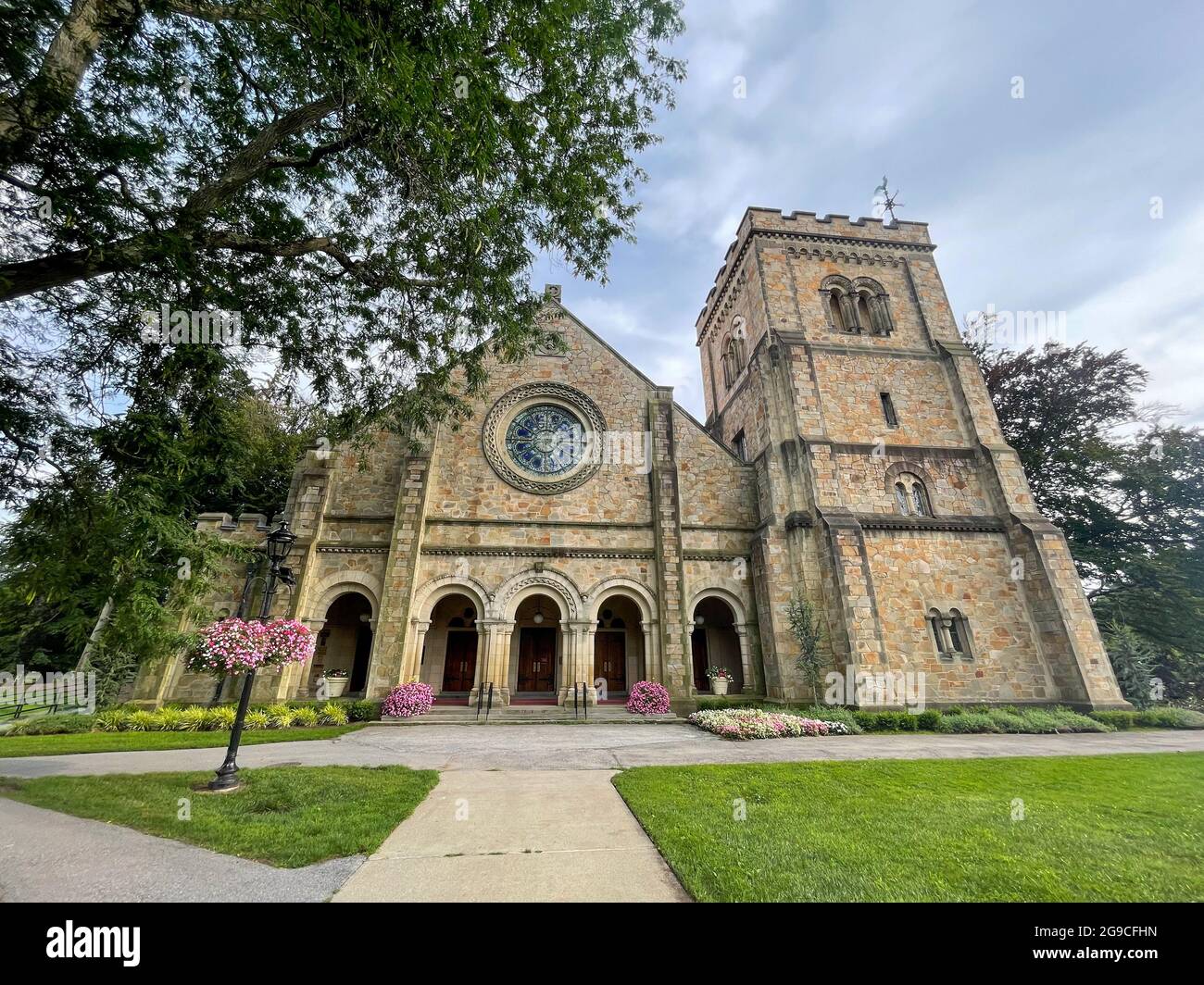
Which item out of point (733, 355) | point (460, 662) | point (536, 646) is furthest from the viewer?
point (733, 355)

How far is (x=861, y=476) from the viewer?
16.6 m

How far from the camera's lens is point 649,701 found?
14.1m

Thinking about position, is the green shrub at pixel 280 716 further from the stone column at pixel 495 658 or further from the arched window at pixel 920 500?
the arched window at pixel 920 500

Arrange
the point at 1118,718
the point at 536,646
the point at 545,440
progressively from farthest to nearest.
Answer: the point at 545,440, the point at 536,646, the point at 1118,718

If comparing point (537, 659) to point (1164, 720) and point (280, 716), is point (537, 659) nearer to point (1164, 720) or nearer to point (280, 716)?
point (280, 716)

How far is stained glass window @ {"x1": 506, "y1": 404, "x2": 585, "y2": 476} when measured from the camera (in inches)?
704

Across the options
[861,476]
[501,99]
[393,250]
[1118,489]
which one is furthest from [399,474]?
[1118,489]

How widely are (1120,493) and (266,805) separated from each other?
31.5 metres

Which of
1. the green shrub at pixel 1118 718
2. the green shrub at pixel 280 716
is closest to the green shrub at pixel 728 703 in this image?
the green shrub at pixel 1118 718

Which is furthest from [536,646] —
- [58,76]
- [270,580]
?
[58,76]

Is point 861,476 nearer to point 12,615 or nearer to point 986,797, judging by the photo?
point 986,797

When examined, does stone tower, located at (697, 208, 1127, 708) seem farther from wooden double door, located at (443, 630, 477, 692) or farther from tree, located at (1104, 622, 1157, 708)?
wooden double door, located at (443, 630, 477, 692)

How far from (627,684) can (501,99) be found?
1691 cm

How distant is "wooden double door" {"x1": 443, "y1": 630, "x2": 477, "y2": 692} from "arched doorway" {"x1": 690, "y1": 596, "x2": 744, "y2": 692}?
8258 mm
